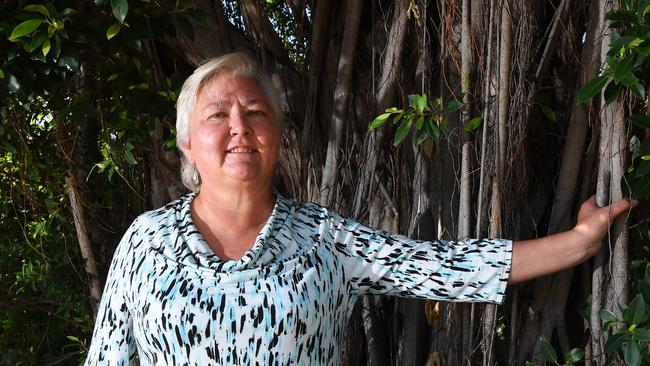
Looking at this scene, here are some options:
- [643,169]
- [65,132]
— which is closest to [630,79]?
[643,169]

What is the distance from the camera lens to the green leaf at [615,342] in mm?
1557

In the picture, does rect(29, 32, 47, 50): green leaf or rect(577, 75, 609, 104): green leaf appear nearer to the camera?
rect(577, 75, 609, 104): green leaf

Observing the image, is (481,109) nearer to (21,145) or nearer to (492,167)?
(492,167)

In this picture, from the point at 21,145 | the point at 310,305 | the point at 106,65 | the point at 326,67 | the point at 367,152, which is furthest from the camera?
the point at 21,145

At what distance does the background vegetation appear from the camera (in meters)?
1.67

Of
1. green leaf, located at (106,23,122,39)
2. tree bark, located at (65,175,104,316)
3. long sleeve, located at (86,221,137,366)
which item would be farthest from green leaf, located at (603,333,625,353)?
tree bark, located at (65,175,104,316)

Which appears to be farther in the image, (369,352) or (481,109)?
(369,352)

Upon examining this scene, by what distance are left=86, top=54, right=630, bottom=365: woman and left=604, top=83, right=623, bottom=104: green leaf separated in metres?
0.18

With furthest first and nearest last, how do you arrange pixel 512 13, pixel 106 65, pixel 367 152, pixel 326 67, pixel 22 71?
pixel 106 65 < pixel 326 67 < pixel 367 152 < pixel 22 71 < pixel 512 13

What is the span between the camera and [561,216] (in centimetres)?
186

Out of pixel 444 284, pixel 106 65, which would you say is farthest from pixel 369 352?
pixel 106 65

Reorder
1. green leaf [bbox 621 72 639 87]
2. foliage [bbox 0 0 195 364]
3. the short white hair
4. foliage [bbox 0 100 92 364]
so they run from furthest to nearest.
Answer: foliage [bbox 0 100 92 364]
foliage [bbox 0 0 195 364]
the short white hair
green leaf [bbox 621 72 639 87]

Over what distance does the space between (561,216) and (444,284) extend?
0.33 m

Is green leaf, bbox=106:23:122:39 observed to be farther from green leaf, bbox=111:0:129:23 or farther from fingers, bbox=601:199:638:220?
fingers, bbox=601:199:638:220
